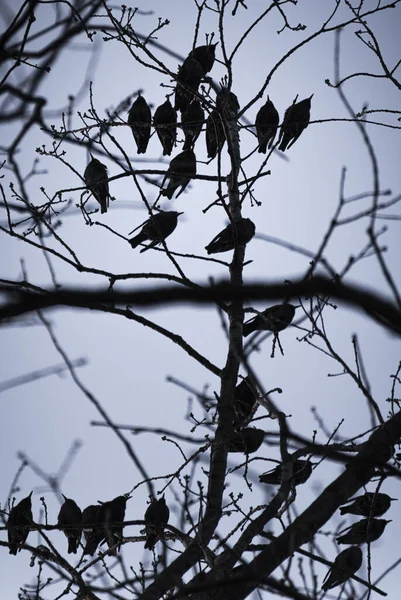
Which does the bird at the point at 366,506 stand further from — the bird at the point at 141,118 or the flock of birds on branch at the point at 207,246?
the bird at the point at 141,118

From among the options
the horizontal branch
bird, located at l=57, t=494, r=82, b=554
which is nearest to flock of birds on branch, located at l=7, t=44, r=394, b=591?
bird, located at l=57, t=494, r=82, b=554

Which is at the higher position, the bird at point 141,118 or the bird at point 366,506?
the bird at point 141,118

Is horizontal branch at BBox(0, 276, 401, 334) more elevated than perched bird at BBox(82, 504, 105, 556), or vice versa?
perched bird at BBox(82, 504, 105, 556)

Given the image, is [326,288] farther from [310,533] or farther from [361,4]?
[361,4]

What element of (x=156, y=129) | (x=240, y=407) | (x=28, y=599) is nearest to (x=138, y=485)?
(x=28, y=599)

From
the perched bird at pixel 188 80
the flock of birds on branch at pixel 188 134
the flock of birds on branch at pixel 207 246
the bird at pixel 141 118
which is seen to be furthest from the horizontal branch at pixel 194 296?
the bird at pixel 141 118

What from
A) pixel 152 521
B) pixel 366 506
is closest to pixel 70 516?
pixel 152 521

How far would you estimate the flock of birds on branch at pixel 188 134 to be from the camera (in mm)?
4582

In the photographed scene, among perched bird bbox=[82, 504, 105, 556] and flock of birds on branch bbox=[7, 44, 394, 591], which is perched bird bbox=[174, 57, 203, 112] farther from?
perched bird bbox=[82, 504, 105, 556]

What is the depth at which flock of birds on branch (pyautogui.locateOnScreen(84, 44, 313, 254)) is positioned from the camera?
4.58m

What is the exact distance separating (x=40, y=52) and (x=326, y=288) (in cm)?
114

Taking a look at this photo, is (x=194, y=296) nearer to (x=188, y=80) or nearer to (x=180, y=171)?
(x=188, y=80)

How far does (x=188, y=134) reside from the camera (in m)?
5.22

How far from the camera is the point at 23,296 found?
2.81 ft
